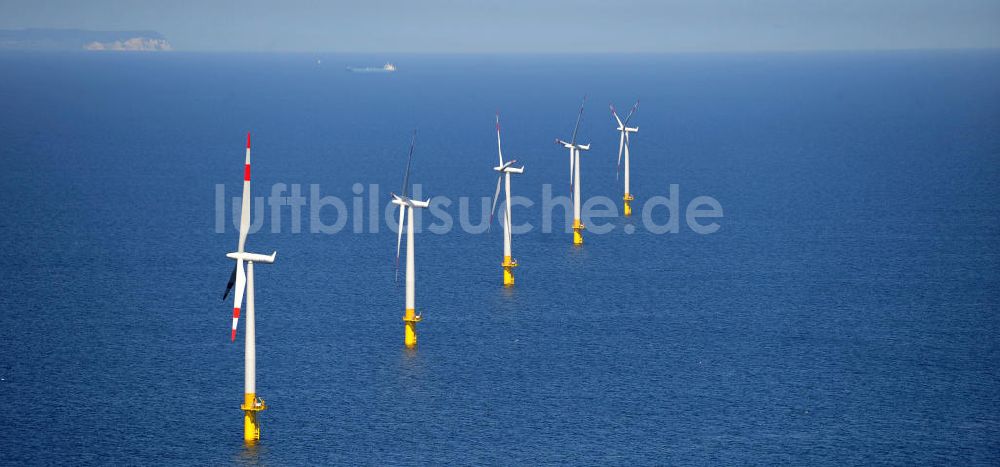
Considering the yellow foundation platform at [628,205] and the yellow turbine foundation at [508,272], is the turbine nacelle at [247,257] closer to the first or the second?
the yellow turbine foundation at [508,272]

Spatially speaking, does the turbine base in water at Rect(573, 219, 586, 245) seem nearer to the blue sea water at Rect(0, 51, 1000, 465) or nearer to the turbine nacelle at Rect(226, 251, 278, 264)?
the blue sea water at Rect(0, 51, 1000, 465)

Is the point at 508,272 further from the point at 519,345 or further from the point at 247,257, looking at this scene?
the point at 247,257

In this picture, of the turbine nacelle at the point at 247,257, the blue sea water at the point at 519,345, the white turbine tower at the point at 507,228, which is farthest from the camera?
the white turbine tower at the point at 507,228

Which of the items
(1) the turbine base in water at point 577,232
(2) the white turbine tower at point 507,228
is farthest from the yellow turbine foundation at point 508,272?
(1) the turbine base in water at point 577,232

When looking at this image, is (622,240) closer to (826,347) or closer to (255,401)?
(826,347)

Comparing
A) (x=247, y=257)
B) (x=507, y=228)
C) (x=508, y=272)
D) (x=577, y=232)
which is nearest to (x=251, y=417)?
(x=247, y=257)

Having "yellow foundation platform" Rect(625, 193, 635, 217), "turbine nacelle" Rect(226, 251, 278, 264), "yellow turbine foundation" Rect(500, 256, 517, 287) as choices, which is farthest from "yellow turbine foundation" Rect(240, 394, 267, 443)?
"yellow foundation platform" Rect(625, 193, 635, 217)

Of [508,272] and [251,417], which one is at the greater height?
[508,272]

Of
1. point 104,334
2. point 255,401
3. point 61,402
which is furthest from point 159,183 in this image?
point 255,401
